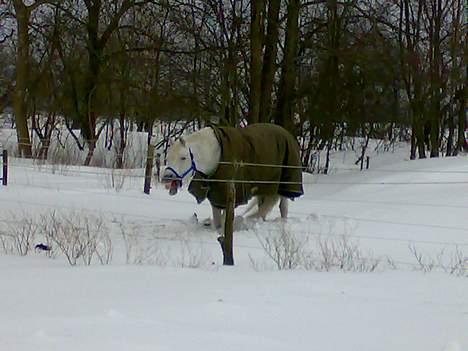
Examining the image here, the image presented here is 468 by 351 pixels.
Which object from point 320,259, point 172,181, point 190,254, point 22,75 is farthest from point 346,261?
point 22,75

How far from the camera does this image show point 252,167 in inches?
375

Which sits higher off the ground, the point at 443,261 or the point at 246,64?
the point at 246,64

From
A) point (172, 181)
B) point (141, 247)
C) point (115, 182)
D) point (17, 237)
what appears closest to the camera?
point (17, 237)

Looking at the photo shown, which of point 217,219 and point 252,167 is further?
point 252,167

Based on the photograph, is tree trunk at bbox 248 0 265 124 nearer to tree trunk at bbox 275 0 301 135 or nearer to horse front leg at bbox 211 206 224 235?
tree trunk at bbox 275 0 301 135

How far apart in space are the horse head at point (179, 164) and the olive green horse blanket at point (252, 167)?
Answer: 146 millimetres

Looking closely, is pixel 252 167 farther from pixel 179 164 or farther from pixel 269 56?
pixel 269 56

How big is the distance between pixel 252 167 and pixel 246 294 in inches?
208

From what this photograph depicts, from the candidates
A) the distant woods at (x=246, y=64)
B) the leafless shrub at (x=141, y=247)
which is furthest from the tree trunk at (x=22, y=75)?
the leafless shrub at (x=141, y=247)

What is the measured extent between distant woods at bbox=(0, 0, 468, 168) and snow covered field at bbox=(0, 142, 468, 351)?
9977 mm

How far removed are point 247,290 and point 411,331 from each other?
1178 millimetres

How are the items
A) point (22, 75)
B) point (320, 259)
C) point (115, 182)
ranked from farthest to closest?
point (22, 75)
point (115, 182)
point (320, 259)

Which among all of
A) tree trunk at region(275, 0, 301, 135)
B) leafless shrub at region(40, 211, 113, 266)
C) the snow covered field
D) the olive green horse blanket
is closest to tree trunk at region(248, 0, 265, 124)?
tree trunk at region(275, 0, 301, 135)

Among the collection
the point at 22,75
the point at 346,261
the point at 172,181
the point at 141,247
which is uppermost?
the point at 22,75
